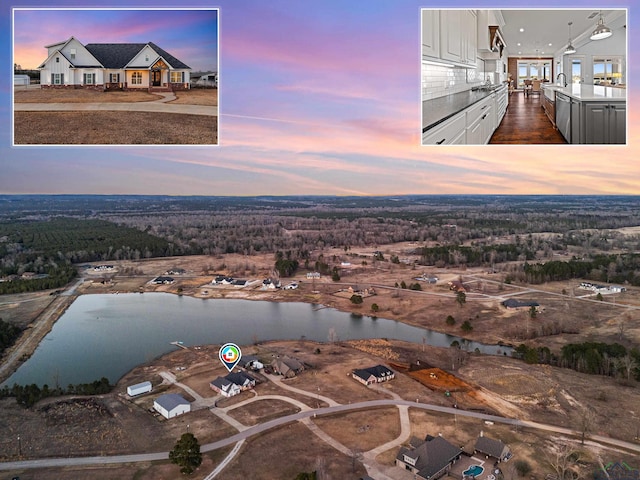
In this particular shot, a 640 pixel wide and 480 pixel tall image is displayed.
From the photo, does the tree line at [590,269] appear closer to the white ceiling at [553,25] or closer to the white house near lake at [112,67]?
the white ceiling at [553,25]

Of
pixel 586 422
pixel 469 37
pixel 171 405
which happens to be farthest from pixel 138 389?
pixel 469 37

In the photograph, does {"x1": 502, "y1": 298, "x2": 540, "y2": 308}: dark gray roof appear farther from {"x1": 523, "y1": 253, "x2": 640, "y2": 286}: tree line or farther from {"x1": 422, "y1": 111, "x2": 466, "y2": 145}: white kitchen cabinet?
{"x1": 422, "y1": 111, "x2": 466, "y2": 145}: white kitchen cabinet

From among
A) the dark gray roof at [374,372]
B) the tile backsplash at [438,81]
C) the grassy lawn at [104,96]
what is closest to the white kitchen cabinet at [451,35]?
the tile backsplash at [438,81]

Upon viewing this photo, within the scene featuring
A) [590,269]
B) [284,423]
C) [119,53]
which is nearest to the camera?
[119,53]

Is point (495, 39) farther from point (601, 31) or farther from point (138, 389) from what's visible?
point (138, 389)

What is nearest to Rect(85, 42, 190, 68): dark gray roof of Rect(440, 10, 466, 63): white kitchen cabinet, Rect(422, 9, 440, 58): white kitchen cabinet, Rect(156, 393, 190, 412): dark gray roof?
Rect(422, 9, 440, 58): white kitchen cabinet

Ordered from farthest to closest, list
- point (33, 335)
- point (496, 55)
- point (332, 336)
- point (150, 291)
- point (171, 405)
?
point (150, 291), point (332, 336), point (33, 335), point (171, 405), point (496, 55)
